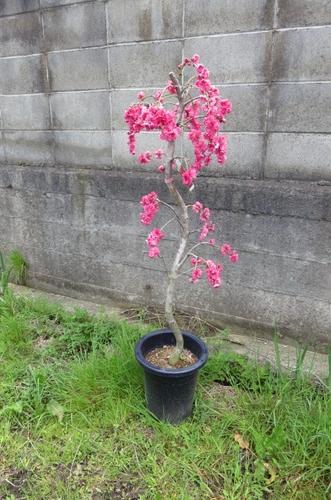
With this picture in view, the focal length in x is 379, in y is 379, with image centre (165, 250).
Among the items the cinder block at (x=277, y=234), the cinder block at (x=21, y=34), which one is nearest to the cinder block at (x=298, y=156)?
the cinder block at (x=277, y=234)

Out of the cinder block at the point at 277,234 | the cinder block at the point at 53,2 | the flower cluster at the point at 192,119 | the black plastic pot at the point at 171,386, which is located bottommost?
the black plastic pot at the point at 171,386

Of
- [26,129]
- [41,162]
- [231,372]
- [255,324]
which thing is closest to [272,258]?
[255,324]

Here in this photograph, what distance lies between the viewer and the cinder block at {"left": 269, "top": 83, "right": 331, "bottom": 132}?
2.23m

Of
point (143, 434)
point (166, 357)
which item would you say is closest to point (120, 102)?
point (166, 357)

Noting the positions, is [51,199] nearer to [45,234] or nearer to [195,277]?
[45,234]

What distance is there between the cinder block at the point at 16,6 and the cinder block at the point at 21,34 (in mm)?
37

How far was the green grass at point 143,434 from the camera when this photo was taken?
1817 mm

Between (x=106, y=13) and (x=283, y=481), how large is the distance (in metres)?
3.10

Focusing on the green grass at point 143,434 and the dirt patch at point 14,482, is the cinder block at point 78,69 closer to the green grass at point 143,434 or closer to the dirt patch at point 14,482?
the green grass at point 143,434

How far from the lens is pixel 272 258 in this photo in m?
2.57

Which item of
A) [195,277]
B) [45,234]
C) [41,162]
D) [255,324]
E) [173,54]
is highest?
[173,54]

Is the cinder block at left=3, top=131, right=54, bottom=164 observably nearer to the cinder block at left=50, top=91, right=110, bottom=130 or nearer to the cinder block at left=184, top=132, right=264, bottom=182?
the cinder block at left=50, top=91, right=110, bottom=130

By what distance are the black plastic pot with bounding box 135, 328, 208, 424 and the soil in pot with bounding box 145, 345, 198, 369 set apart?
32 millimetres

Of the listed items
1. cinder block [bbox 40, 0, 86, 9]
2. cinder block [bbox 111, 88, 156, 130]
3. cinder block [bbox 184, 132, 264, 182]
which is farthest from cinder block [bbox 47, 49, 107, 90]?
cinder block [bbox 184, 132, 264, 182]
